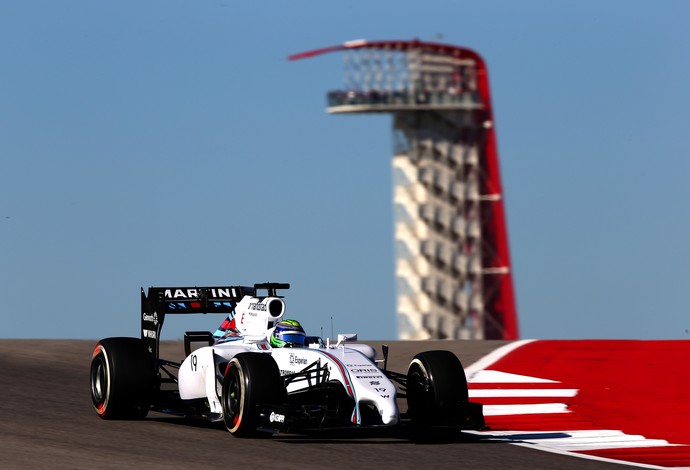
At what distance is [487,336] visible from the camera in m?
56.0

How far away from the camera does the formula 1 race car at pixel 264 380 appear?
1115 cm

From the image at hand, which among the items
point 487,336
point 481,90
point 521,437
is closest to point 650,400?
point 521,437

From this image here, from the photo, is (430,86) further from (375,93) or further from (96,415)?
(96,415)

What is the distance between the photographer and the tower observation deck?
187 feet

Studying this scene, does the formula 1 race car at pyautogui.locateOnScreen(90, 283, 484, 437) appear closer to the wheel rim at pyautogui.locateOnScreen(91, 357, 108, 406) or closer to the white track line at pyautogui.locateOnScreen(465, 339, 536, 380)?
the wheel rim at pyautogui.locateOnScreen(91, 357, 108, 406)

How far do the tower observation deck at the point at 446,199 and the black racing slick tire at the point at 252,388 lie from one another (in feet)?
145

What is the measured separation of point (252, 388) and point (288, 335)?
1355mm

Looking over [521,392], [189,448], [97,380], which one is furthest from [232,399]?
[521,392]

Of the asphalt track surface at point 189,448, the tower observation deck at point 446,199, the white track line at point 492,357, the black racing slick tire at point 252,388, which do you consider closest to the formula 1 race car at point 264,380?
the black racing slick tire at point 252,388

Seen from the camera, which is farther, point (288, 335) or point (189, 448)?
point (288, 335)

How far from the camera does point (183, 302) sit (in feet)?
46.4

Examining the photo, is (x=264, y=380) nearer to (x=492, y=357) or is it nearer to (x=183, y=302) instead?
(x=183, y=302)

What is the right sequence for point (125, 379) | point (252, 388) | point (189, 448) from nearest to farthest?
point (189, 448) → point (252, 388) → point (125, 379)

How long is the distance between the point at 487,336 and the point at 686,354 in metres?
36.6
